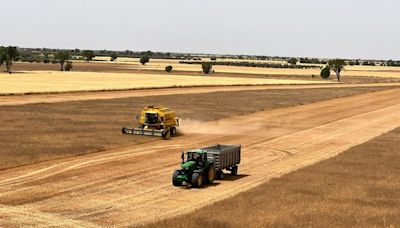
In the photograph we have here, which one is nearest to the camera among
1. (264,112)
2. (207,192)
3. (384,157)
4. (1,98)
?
(207,192)

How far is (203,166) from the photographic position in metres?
26.1

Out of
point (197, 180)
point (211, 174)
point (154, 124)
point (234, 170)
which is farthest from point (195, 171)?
point (154, 124)

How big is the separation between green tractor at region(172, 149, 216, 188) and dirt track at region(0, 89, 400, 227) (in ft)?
1.58

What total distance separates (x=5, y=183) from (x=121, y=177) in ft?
18.1

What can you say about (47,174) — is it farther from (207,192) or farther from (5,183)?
(207,192)

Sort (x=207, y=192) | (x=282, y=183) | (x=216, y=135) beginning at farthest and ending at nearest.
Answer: (x=216, y=135)
(x=282, y=183)
(x=207, y=192)

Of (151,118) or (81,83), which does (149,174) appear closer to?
(151,118)

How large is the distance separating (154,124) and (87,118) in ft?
36.1

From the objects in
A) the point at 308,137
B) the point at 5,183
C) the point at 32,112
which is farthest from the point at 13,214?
the point at 32,112

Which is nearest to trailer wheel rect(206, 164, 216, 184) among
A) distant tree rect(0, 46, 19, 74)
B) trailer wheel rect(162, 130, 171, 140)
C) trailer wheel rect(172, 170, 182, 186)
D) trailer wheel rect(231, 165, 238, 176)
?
trailer wheel rect(172, 170, 182, 186)

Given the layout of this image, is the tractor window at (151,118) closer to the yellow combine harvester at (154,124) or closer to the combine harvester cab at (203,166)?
the yellow combine harvester at (154,124)

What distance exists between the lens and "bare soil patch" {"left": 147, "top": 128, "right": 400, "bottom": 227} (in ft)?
65.0

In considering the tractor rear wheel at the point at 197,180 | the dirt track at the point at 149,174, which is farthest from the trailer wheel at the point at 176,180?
the tractor rear wheel at the point at 197,180

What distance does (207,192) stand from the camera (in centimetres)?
2478
